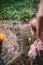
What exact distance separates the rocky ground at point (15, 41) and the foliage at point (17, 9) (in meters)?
0.20

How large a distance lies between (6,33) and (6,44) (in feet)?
0.57

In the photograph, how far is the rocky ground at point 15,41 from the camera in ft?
8.46

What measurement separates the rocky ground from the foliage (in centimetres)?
20

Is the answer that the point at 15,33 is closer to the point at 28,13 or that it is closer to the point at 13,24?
the point at 13,24

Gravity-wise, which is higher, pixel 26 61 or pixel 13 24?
pixel 13 24

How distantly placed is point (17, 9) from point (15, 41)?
64 cm

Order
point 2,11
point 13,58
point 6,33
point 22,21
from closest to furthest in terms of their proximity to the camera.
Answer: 1. point 13,58
2. point 6,33
3. point 22,21
4. point 2,11

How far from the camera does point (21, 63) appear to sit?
2582 millimetres

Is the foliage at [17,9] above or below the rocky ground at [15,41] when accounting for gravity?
above

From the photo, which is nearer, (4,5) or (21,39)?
(21,39)

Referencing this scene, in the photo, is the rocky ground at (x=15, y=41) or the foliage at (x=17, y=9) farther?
the foliage at (x=17, y=9)

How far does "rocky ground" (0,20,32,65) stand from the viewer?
2.58 m

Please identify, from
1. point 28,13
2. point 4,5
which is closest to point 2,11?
point 4,5

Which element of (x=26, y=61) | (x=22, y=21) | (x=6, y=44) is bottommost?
(x=26, y=61)
